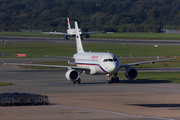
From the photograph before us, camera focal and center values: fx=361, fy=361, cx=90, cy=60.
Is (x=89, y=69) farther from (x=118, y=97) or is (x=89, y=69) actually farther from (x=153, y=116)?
(x=153, y=116)

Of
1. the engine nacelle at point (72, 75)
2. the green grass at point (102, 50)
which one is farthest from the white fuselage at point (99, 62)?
the green grass at point (102, 50)

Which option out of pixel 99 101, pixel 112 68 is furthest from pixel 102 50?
pixel 99 101

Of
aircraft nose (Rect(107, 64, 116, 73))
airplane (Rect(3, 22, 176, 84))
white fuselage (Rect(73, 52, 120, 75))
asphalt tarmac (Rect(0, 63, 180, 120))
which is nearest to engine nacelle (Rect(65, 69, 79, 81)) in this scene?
airplane (Rect(3, 22, 176, 84))

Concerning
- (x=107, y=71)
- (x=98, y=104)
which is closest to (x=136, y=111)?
(x=98, y=104)

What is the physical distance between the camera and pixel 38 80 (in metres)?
47.9

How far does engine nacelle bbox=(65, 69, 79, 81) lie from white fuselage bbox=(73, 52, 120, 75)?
2258mm

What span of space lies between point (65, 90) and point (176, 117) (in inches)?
660

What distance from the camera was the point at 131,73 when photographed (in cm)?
4597

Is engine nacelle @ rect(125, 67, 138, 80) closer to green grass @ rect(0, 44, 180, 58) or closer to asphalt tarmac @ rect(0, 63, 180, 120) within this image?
asphalt tarmac @ rect(0, 63, 180, 120)

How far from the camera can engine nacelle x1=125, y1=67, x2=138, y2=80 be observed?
45.7 m

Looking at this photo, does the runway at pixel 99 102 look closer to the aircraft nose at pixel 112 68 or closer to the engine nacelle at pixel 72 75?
the engine nacelle at pixel 72 75

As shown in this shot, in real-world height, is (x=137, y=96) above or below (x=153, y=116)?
above

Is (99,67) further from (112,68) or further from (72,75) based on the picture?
(72,75)

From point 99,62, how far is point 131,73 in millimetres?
4717
